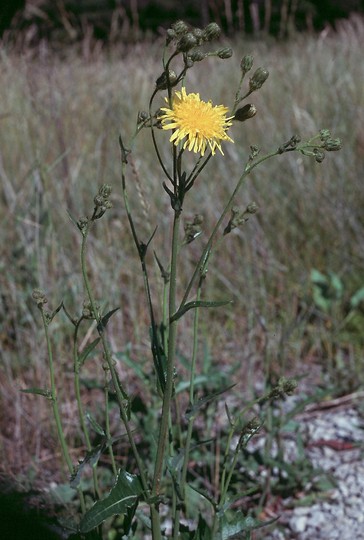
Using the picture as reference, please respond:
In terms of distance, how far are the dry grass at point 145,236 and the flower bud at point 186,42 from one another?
596 millimetres

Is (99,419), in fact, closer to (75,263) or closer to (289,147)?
(75,263)

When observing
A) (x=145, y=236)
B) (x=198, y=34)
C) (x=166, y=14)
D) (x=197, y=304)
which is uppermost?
(x=166, y=14)

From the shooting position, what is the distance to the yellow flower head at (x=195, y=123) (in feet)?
3.61

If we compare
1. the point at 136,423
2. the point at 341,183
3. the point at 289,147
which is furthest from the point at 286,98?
the point at 289,147

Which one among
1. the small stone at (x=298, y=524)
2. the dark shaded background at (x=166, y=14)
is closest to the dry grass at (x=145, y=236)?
the small stone at (x=298, y=524)

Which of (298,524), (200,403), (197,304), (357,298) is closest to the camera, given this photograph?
(197,304)

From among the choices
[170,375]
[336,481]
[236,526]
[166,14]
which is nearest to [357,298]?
[336,481]

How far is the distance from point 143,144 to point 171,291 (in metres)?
2.80

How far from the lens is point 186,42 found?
3.43 ft

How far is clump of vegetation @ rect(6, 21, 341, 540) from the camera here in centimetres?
111

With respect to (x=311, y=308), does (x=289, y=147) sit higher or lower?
higher

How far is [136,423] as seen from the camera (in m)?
1.90

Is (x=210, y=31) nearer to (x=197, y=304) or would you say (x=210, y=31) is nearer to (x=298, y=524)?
(x=197, y=304)

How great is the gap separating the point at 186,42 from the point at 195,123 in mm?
118
